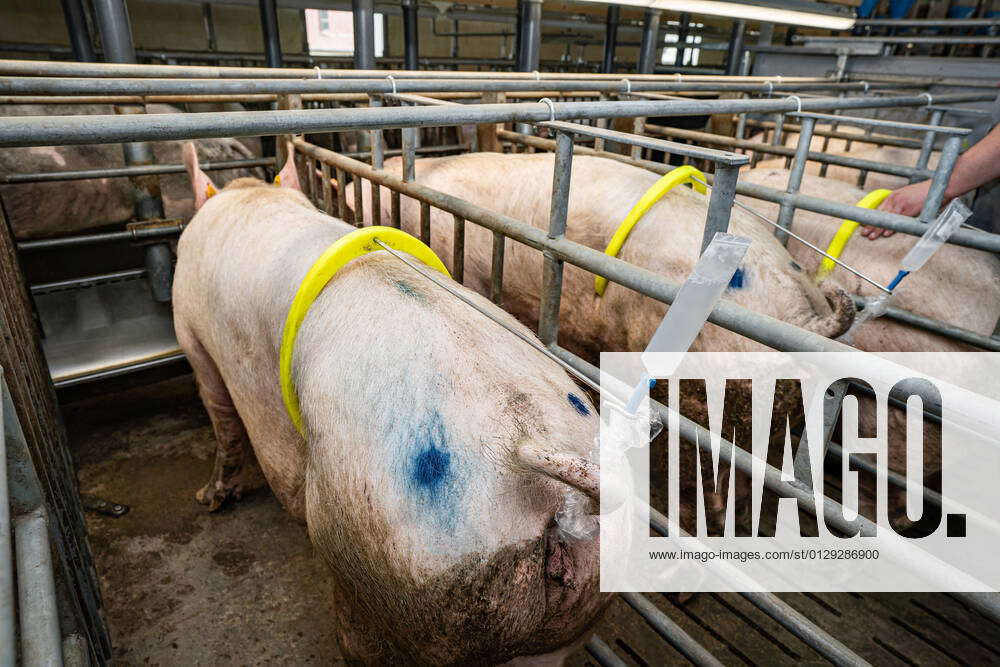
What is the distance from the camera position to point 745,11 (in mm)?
4824

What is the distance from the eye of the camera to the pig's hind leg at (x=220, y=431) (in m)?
2.60

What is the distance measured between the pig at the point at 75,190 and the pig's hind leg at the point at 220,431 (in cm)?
175

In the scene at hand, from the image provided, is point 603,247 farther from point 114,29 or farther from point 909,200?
point 114,29

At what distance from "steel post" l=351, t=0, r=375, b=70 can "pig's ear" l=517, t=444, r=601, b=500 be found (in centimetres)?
480

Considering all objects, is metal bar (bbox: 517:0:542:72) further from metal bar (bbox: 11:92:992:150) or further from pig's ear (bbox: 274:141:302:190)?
metal bar (bbox: 11:92:992:150)

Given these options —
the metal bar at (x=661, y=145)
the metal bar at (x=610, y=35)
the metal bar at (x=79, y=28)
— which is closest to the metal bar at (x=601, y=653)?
the metal bar at (x=661, y=145)

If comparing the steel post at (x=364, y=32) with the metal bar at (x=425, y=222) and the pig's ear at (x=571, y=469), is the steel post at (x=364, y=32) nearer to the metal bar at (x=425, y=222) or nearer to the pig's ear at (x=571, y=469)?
the metal bar at (x=425, y=222)

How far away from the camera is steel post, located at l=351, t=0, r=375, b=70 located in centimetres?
503

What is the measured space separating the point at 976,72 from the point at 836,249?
430 centimetres

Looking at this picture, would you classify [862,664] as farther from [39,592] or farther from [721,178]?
[39,592]

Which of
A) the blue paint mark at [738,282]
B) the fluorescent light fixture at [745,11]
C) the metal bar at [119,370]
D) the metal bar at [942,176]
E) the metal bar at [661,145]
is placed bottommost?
the metal bar at [119,370]

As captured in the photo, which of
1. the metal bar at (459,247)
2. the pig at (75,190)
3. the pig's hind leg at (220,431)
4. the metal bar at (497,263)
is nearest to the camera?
the metal bar at (497,263)

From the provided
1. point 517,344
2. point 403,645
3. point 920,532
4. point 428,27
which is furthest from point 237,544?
point 428,27

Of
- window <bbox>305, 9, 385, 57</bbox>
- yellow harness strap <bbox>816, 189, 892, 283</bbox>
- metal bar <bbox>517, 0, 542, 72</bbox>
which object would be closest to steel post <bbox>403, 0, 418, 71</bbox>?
metal bar <bbox>517, 0, 542, 72</bbox>
